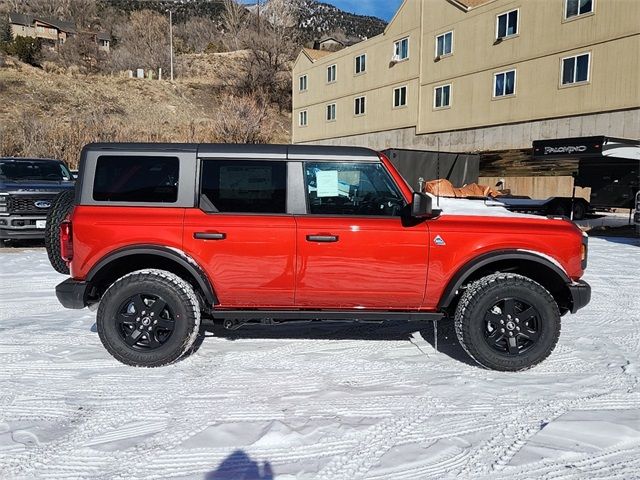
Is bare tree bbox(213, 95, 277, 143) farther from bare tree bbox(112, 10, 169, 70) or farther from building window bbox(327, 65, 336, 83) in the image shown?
bare tree bbox(112, 10, 169, 70)

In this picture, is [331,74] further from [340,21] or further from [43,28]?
[340,21]

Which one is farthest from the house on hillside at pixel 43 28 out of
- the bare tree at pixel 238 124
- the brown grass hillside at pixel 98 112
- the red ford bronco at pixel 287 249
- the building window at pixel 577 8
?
the red ford bronco at pixel 287 249

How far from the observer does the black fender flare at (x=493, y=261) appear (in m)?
3.94

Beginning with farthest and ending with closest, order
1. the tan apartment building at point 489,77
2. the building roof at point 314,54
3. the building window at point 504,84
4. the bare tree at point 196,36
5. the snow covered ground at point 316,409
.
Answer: the bare tree at point 196,36
the building roof at point 314,54
the building window at point 504,84
the tan apartment building at point 489,77
the snow covered ground at point 316,409

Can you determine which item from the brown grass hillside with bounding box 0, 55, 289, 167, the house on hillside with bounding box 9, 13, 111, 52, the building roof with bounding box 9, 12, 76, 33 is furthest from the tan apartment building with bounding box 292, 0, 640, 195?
the building roof with bounding box 9, 12, 76, 33

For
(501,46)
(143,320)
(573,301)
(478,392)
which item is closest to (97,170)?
(143,320)

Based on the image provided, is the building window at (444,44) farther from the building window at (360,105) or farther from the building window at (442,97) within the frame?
the building window at (360,105)

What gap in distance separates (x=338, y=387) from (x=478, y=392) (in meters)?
1.07

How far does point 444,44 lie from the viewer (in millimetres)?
28438

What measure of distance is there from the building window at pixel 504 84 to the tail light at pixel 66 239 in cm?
2528

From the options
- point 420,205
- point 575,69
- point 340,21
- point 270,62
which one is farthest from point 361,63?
point 340,21

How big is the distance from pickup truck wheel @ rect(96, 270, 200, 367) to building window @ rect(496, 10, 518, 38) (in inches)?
1018

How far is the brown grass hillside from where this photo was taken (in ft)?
94.2

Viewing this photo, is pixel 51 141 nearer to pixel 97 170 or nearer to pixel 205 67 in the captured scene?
pixel 97 170
